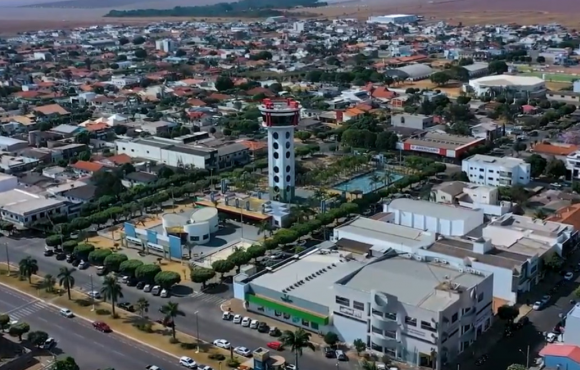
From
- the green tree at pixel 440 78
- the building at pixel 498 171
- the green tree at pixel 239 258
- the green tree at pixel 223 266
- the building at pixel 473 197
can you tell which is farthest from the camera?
the green tree at pixel 440 78

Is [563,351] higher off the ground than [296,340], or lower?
lower

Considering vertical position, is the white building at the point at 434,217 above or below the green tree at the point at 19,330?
above

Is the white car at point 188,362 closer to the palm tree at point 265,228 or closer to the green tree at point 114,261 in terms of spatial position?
the green tree at point 114,261

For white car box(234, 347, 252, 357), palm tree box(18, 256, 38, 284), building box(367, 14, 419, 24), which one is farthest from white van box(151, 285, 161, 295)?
building box(367, 14, 419, 24)

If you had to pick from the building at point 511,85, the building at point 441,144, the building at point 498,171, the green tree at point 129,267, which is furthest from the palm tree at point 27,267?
the building at point 511,85

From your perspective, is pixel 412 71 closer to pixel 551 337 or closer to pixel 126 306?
pixel 551 337

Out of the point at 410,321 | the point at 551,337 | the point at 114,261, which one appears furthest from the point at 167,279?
the point at 551,337

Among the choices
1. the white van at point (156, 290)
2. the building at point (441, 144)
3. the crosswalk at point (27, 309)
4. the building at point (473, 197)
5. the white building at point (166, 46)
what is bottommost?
the crosswalk at point (27, 309)
